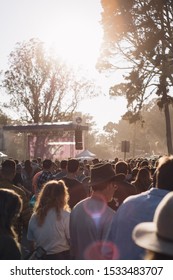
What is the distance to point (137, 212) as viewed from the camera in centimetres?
371

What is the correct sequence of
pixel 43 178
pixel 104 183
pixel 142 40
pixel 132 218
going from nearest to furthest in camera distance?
pixel 132 218 → pixel 104 183 → pixel 43 178 → pixel 142 40

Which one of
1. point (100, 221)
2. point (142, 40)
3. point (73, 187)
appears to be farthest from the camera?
point (142, 40)

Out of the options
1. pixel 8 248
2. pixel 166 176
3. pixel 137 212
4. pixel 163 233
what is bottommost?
pixel 8 248

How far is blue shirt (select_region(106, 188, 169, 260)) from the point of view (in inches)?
145

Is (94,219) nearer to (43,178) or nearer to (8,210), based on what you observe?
(8,210)

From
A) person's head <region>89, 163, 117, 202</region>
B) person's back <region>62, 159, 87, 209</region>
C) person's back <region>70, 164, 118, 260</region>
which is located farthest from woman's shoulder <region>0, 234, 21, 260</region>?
person's back <region>62, 159, 87, 209</region>

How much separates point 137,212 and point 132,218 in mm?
56

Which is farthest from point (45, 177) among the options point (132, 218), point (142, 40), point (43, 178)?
point (142, 40)

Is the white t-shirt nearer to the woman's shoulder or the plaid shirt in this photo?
the woman's shoulder

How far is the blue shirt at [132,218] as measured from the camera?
367 cm

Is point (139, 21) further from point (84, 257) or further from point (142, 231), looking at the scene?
point (142, 231)

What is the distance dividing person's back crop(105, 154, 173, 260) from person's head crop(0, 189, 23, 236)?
75 cm

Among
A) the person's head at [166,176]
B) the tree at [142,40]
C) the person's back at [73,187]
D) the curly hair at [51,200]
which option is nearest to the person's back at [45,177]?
the person's back at [73,187]
